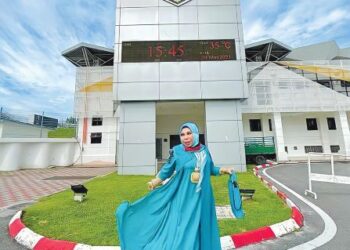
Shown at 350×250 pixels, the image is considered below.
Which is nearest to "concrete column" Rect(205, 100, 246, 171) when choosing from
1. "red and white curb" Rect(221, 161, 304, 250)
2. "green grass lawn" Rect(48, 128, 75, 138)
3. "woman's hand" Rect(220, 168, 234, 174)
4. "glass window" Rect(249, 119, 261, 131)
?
"red and white curb" Rect(221, 161, 304, 250)

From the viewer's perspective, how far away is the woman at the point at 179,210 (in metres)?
2.00

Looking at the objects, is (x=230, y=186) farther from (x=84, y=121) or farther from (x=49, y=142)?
(x=84, y=121)

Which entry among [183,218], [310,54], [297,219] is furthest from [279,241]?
[310,54]

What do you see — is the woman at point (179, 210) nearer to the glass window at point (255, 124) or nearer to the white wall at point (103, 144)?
the white wall at point (103, 144)

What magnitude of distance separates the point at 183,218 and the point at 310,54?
27180 millimetres

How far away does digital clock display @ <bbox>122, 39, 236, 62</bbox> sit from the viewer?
11328 millimetres

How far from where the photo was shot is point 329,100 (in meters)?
16.7

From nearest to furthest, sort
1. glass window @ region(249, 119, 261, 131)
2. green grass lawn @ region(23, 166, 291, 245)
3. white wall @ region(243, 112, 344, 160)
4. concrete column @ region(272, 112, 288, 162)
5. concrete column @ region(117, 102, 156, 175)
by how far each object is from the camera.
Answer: green grass lawn @ region(23, 166, 291, 245) < concrete column @ region(117, 102, 156, 175) < concrete column @ region(272, 112, 288, 162) < white wall @ region(243, 112, 344, 160) < glass window @ region(249, 119, 261, 131)

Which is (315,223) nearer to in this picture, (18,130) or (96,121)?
(96,121)

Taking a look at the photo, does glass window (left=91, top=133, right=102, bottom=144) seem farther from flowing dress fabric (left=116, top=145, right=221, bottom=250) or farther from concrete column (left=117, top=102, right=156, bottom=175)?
flowing dress fabric (left=116, top=145, right=221, bottom=250)

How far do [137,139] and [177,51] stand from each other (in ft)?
17.8

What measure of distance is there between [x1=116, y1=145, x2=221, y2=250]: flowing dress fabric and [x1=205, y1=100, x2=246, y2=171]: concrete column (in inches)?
346

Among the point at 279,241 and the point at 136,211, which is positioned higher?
the point at 136,211

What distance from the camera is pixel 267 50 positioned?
19.6 meters
